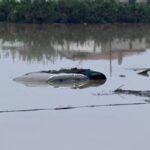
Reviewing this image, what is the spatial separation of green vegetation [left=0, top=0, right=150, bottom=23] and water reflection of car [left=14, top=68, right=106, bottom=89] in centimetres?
724

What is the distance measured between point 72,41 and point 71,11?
301cm

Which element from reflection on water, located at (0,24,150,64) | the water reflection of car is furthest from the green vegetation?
the water reflection of car

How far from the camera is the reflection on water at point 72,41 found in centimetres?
950

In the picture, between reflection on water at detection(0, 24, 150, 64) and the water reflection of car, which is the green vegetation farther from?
the water reflection of car

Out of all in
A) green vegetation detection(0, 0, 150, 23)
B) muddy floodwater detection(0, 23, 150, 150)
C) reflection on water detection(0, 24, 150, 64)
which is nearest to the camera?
muddy floodwater detection(0, 23, 150, 150)

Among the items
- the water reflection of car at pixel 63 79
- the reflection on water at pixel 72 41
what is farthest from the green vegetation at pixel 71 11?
the water reflection of car at pixel 63 79

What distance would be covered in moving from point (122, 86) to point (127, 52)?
3399 millimetres

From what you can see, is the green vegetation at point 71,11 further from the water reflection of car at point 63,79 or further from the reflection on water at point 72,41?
the water reflection of car at point 63,79

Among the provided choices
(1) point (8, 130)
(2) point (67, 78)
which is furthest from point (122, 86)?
(1) point (8, 130)

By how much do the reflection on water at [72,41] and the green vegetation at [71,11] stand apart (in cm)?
35

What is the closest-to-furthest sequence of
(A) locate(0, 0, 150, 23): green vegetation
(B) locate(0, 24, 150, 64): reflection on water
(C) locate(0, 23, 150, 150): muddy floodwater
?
(C) locate(0, 23, 150, 150): muddy floodwater → (B) locate(0, 24, 150, 64): reflection on water → (A) locate(0, 0, 150, 23): green vegetation

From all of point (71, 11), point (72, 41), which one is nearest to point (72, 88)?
point (72, 41)

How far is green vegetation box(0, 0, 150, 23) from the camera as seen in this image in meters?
14.1

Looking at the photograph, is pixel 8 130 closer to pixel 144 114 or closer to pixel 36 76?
pixel 144 114
